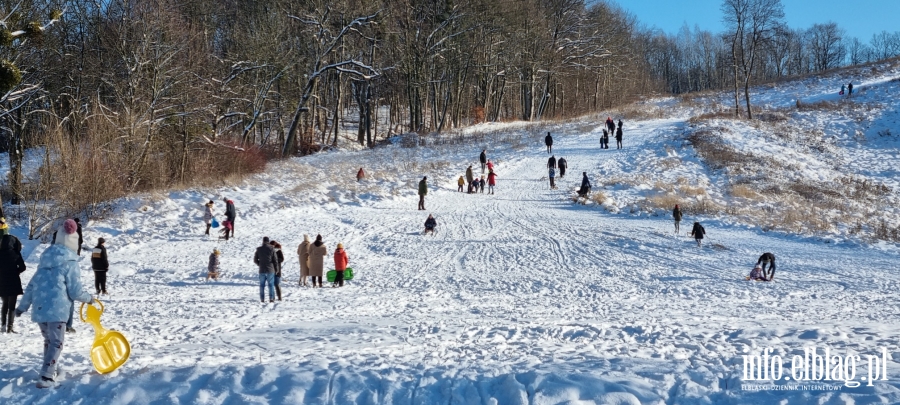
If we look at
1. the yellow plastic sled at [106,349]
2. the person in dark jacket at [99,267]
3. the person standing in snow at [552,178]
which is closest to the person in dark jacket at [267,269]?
the person in dark jacket at [99,267]

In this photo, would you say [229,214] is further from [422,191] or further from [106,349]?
[106,349]

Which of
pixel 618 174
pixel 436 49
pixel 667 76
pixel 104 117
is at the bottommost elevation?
pixel 618 174

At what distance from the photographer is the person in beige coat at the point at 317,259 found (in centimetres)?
1368

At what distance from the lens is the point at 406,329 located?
348 inches

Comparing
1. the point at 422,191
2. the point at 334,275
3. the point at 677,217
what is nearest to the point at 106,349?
the point at 334,275

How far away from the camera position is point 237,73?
3212cm

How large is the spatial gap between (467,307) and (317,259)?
14.8 feet

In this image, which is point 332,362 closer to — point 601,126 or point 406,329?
point 406,329

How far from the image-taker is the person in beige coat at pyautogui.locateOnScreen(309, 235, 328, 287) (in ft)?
44.9

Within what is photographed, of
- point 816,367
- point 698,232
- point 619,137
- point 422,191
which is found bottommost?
point 816,367

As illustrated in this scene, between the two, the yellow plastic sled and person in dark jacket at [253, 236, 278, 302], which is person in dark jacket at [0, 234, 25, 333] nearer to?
the yellow plastic sled

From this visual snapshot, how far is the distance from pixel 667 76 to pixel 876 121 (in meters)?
73.5

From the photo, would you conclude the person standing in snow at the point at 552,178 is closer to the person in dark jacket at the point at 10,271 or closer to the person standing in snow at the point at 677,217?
the person standing in snow at the point at 677,217

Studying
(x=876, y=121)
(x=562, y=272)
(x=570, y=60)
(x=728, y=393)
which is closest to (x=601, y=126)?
(x=570, y=60)
